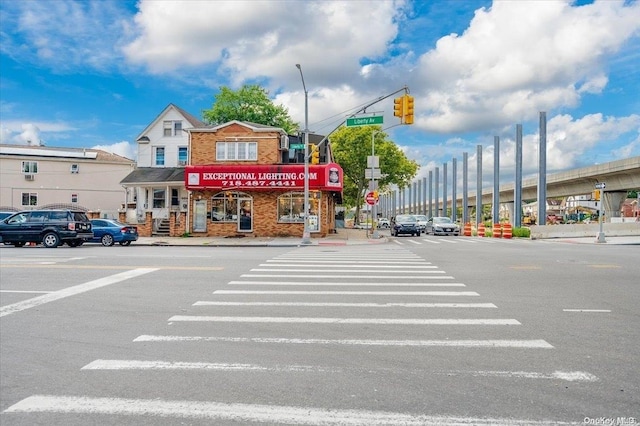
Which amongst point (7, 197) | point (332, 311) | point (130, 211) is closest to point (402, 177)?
point (130, 211)

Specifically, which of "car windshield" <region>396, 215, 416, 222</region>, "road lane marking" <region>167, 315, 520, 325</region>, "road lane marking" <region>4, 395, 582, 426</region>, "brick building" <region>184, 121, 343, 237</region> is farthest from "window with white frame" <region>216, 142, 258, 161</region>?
"road lane marking" <region>4, 395, 582, 426</region>

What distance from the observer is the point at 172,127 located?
4128 centimetres

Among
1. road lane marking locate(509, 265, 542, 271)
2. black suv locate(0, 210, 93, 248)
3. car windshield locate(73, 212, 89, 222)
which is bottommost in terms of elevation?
road lane marking locate(509, 265, 542, 271)

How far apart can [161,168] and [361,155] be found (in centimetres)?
2952

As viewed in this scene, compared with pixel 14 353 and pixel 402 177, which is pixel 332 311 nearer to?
pixel 14 353

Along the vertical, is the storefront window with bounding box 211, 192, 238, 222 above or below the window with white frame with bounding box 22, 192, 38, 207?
below

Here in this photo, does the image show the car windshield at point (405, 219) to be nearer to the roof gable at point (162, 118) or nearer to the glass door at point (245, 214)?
the glass door at point (245, 214)

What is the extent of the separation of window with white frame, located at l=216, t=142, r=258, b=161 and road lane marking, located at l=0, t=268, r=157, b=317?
767 inches

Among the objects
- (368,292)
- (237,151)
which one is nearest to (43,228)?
(237,151)

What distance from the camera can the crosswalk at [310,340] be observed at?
4.05 metres

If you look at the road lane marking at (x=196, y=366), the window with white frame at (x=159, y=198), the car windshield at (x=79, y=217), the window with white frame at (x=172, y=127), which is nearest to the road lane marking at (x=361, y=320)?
the road lane marking at (x=196, y=366)

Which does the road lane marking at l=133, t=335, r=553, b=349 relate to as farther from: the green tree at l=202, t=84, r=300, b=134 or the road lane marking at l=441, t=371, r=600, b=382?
the green tree at l=202, t=84, r=300, b=134

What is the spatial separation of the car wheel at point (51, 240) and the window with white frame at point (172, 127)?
63.0 feet

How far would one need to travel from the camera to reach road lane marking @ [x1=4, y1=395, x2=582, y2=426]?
3852mm
